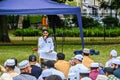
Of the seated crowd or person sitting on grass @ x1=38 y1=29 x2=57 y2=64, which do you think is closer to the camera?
the seated crowd

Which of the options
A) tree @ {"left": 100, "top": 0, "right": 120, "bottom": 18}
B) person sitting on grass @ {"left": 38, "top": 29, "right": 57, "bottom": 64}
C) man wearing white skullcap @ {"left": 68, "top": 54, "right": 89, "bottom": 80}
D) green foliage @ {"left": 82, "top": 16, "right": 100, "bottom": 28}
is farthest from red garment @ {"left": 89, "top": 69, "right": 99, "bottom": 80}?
green foliage @ {"left": 82, "top": 16, "right": 100, "bottom": 28}

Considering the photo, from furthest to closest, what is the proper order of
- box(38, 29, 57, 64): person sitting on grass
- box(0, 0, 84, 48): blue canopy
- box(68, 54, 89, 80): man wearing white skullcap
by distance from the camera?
1. box(0, 0, 84, 48): blue canopy
2. box(38, 29, 57, 64): person sitting on grass
3. box(68, 54, 89, 80): man wearing white skullcap

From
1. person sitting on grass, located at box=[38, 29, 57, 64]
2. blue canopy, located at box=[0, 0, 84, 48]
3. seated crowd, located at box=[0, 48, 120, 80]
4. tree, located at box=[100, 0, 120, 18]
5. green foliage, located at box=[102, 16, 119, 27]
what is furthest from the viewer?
green foliage, located at box=[102, 16, 119, 27]

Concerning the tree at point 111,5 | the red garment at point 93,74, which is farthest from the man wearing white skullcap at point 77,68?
the tree at point 111,5

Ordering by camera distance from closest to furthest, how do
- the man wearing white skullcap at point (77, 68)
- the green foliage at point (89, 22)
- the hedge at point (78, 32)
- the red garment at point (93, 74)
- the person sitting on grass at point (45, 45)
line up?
1. the man wearing white skullcap at point (77, 68)
2. the red garment at point (93, 74)
3. the person sitting on grass at point (45, 45)
4. the hedge at point (78, 32)
5. the green foliage at point (89, 22)

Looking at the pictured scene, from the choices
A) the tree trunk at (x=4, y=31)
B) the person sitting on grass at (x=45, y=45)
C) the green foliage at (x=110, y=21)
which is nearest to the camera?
the person sitting on grass at (x=45, y=45)

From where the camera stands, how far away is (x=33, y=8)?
56.7ft

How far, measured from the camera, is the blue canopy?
1700 cm

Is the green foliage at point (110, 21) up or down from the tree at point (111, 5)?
down

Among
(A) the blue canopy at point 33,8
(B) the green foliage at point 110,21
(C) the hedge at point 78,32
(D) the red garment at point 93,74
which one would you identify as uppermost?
(D) the red garment at point 93,74

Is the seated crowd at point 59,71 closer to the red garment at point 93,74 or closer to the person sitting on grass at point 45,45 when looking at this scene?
the red garment at point 93,74

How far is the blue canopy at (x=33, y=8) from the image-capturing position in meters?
17.0

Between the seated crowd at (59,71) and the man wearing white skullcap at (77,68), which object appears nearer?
the seated crowd at (59,71)

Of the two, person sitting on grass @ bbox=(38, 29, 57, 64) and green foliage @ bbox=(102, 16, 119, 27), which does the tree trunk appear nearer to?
green foliage @ bbox=(102, 16, 119, 27)
